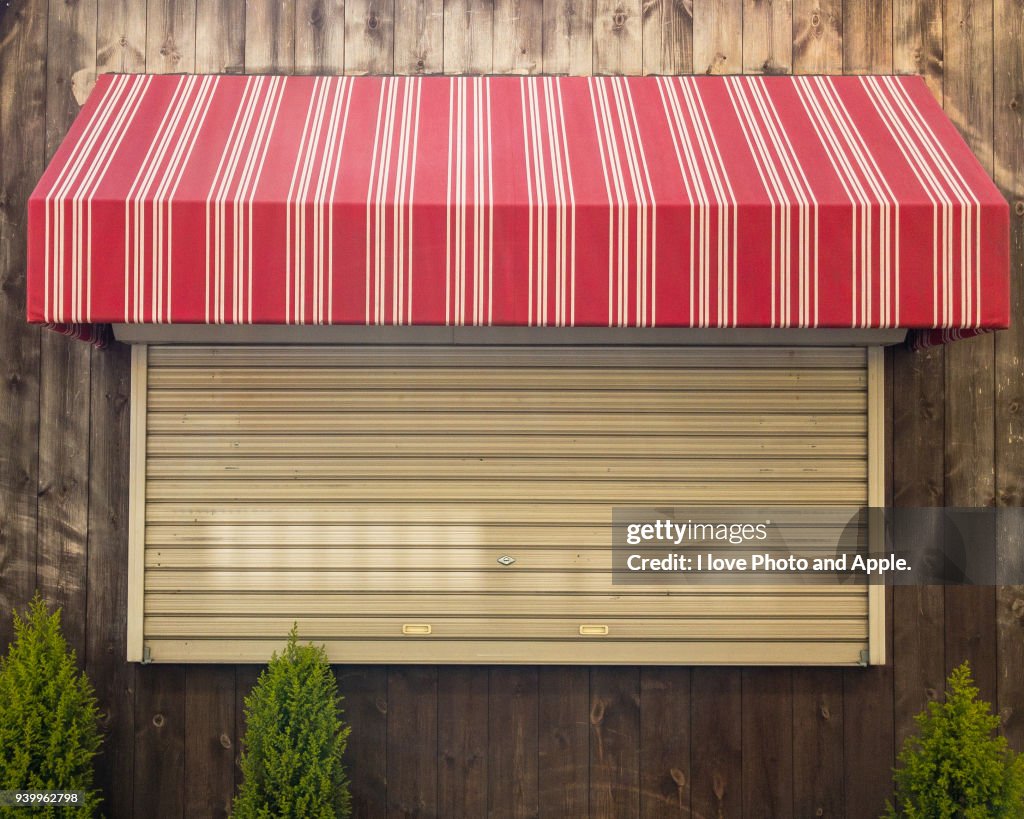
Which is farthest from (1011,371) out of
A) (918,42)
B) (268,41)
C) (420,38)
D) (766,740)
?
(268,41)

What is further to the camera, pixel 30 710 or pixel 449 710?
pixel 449 710

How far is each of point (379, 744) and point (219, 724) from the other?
2.89ft

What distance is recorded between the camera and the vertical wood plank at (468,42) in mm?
3947

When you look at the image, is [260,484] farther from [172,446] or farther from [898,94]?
[898,94]

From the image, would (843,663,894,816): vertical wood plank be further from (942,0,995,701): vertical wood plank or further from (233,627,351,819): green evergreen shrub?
(233,627,351,819): green evergreen shrub

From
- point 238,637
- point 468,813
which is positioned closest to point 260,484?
point 238,637

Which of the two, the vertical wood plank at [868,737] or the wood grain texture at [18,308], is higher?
the wood grain texture at [18,308]

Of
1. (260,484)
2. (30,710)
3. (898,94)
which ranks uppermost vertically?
(898,94)

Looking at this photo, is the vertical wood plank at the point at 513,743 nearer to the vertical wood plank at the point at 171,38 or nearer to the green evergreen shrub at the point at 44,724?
the green evergreen shrub at the point at 44,724

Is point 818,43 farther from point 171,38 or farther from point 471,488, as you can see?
point 171,38

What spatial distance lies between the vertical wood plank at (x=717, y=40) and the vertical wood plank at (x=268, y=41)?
2.25 meters

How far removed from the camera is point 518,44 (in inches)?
155

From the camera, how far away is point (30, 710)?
339 centimetres
